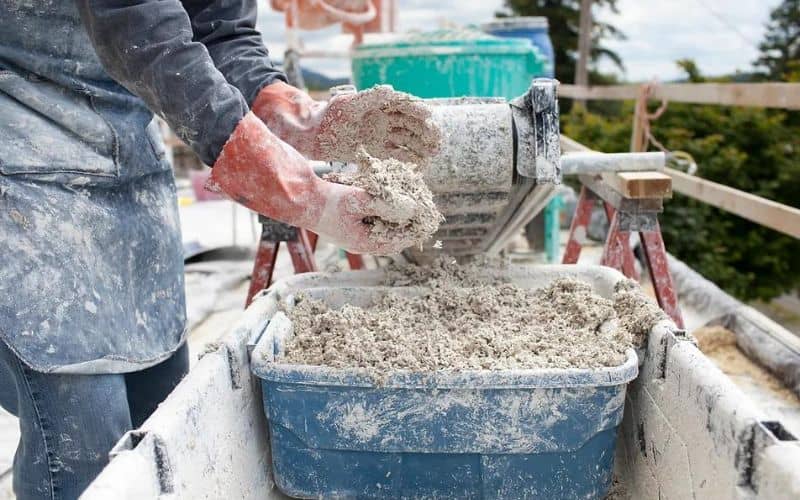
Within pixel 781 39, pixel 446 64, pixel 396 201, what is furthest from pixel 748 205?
pixel 781 39

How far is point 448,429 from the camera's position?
114 cm

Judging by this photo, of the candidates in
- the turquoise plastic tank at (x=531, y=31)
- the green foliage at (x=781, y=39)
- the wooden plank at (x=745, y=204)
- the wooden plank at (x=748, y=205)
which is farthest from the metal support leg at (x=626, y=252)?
the green foliage at (x=781, y=39)

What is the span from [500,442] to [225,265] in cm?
315

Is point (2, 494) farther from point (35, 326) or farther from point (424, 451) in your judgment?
point (424, 451)

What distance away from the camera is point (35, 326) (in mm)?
1023

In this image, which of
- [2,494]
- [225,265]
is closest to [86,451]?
[2,494]

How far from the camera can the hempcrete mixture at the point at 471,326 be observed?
1160mm

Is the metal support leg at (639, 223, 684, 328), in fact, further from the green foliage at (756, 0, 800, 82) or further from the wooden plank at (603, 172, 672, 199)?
the green foliage at (756, 0, 800, 82)

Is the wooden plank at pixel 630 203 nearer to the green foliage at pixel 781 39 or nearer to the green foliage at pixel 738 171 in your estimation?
the green foliage at pixel 738 171

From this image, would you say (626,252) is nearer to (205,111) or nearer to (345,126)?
(345,126)

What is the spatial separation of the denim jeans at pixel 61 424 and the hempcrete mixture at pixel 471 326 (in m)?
0.33

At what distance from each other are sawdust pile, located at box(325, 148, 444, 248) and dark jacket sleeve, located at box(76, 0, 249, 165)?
0.75 ft

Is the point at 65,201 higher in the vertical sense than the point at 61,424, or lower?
higher

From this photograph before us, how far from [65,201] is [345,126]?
575mm
